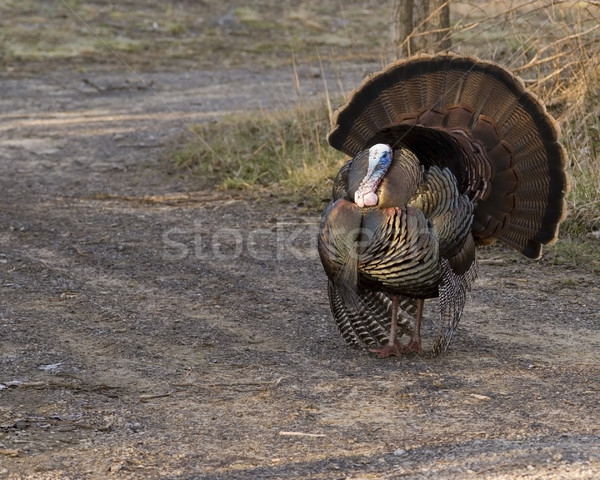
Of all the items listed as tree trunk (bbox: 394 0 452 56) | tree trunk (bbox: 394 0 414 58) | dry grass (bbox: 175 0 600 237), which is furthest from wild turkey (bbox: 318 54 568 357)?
tree trunk (bbox: 394 0 414 58)

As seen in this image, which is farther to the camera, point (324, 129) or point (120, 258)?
point (324, 129)

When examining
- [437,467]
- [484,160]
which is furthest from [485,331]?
[437,467]

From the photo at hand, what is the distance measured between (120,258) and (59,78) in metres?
8.74

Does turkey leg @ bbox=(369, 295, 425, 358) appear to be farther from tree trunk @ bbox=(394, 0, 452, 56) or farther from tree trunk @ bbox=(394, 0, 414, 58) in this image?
tree trunk @ bbox=(394, 0, 414, 58)

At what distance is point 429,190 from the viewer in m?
4.55

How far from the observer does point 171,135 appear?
10.9m

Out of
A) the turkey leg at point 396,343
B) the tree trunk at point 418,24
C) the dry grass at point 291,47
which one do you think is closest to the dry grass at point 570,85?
the dry grass at point 291,47

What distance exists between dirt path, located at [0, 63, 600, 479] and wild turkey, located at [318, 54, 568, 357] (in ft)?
1.09

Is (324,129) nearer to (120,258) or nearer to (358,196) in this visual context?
(120,258)

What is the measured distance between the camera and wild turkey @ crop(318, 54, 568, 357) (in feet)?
14.5

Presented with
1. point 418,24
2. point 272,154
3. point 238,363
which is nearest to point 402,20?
point 418,24

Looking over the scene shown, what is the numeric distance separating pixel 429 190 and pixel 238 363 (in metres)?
1.24

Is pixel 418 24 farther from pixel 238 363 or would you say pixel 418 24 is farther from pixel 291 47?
pixel 291 47

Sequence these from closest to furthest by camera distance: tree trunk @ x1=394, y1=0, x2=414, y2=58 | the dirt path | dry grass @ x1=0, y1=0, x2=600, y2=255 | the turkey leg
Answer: the dirt path
the turkey leg
dry grass @ x1=0, y1=0, x2=600, y2=255
tree trunk @ x1=394, y1=0, x2=414, y2=58
